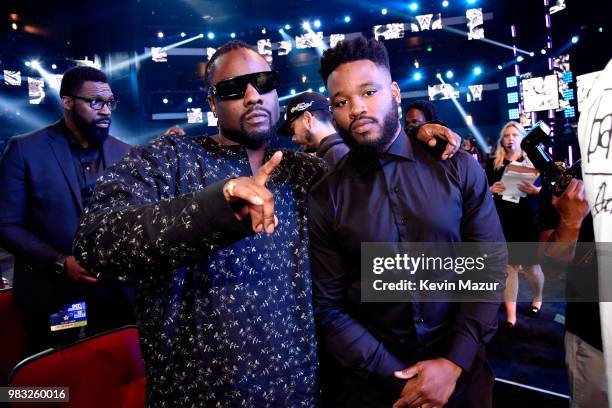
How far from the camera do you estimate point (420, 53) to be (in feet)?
78.2

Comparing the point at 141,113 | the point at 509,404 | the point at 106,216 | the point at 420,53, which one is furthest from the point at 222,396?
the point at 420,53

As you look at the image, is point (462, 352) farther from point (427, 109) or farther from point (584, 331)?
point (427, 109)

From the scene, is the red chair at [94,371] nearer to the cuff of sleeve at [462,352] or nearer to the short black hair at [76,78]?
the cuff of sleeve at [462,352]

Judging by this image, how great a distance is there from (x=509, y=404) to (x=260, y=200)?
2.88 metres

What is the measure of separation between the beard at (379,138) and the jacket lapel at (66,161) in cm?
175

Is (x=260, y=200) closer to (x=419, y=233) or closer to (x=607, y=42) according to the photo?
(x=419, y=233)

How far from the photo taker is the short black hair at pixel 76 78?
8.70 ft

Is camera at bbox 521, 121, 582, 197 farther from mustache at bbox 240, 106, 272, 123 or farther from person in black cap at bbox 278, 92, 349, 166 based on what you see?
mustache at bbox 240, 106, 272, 123

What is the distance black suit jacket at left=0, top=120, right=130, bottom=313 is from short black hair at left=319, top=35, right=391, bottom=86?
1.78 meters

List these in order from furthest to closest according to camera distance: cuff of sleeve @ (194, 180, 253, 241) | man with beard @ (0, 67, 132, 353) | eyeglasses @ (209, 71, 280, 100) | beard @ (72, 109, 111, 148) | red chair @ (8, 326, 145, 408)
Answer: beard @ (72, 109, 111, 148), man with beard @ (0, 67, 132, 353), red chair @ (8, 326, 145, 408), eyeglasses @ (209, 71, 280, 100), cuff of sleeve @ (194, 180, 253, 241)

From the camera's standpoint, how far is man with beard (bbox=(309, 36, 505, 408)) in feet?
5.51

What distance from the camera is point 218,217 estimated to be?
990mm

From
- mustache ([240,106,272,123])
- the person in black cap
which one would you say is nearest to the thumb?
mustache ([240,106,272,123])

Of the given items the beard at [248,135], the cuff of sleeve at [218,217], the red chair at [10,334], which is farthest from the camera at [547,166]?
the red chair at [10,334]
